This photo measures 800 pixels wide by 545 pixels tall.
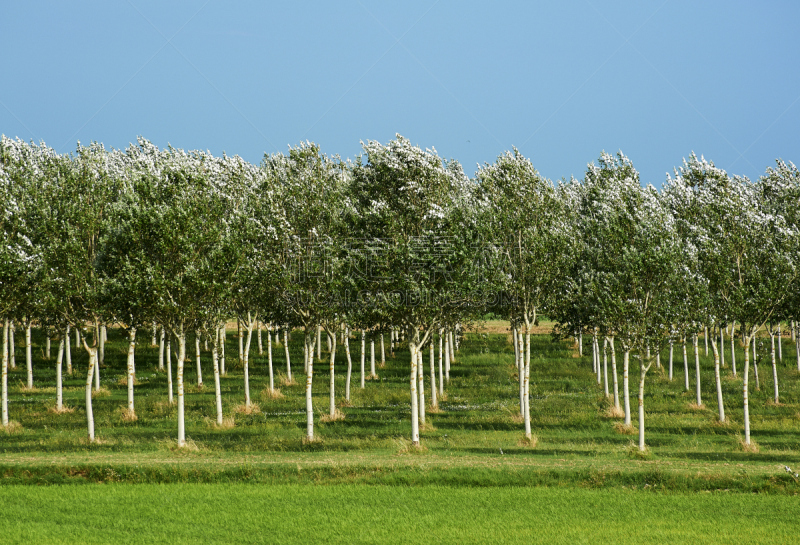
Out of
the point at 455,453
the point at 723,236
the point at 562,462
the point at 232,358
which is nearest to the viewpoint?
the point at 562,462

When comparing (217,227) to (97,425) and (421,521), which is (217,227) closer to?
(97,425)

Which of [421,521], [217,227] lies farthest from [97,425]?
[421,521]

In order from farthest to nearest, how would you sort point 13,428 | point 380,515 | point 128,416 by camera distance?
point 128,416
point 13,428
point 380,515

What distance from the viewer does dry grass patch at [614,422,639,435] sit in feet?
150

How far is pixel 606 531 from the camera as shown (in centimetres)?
2659

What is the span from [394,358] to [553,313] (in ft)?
113

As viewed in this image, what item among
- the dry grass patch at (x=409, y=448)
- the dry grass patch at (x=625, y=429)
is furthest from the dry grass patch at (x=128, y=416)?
the dry grass patch at (x=625, y=429)

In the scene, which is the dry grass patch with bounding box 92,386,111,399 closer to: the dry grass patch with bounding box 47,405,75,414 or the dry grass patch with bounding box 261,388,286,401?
the dry grass patch with bounding box 47,405,75,414

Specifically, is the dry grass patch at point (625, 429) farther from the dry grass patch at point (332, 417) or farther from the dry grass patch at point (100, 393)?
the dry grass patch at point (100, 393)

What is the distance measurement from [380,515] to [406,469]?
6134 mm

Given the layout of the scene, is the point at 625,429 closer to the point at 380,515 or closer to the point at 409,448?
the point at 409,448

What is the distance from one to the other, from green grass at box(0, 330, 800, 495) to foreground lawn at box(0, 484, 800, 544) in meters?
1.58

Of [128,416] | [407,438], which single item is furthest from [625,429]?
[128,416]

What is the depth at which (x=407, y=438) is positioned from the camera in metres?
44.5
